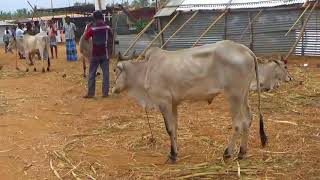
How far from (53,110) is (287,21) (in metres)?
9.23

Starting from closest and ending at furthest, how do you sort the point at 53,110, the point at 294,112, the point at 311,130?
the point at 311,130 → the point at 294,112 → the point at 53,110

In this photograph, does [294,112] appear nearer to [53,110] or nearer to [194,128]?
[194,128]

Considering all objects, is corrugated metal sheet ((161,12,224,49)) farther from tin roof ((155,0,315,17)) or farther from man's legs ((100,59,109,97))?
man's legs ((100,59,109,97))

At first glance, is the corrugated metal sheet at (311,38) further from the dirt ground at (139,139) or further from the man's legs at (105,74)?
the man's legs at (105,74)

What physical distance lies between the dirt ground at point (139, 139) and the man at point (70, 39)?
713 centimetres

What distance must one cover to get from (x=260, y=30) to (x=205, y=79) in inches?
444

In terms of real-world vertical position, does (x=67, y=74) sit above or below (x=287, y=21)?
below

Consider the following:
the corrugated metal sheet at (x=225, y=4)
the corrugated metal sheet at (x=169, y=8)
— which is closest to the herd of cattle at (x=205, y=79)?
the corrugated metal sheet at (x=225, y=4)

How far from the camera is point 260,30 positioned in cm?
1680

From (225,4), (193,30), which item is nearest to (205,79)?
(225,4)

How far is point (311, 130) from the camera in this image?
7.38 metres

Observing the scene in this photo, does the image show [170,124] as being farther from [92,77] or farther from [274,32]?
[274,32]

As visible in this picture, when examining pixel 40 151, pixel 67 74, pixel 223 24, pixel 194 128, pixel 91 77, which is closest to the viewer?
pixel 40 151

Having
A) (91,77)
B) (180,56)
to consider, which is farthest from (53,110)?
(180,56)
